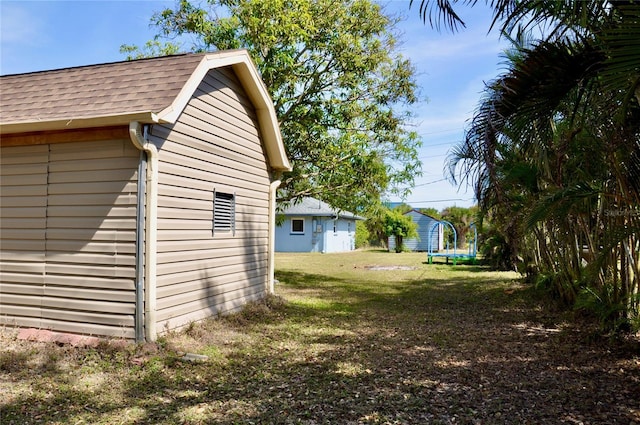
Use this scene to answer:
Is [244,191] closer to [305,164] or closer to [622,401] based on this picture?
[305,164]

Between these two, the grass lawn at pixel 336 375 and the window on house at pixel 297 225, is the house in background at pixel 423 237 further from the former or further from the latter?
the grass lawn at pixel 336 375

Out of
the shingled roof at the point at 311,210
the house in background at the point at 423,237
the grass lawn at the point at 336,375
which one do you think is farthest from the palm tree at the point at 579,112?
the house in background at the point at 423,237

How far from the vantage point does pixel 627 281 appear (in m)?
6.40

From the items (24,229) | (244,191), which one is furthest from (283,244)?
(24,229)

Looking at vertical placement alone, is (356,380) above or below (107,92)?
below

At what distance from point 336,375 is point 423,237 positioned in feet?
102

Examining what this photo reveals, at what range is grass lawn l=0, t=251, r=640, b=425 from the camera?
13.1 feet

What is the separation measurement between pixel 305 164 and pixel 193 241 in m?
6.19

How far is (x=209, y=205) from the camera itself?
7.34 meters

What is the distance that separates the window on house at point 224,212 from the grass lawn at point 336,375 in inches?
62.2

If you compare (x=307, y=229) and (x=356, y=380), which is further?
(x=307, y=229)

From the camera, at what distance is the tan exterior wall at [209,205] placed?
6.20m

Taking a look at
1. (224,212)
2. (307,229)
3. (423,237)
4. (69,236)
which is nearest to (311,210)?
(307,229)

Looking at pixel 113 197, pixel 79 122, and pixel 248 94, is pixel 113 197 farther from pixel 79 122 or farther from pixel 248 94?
pixel 248 94
